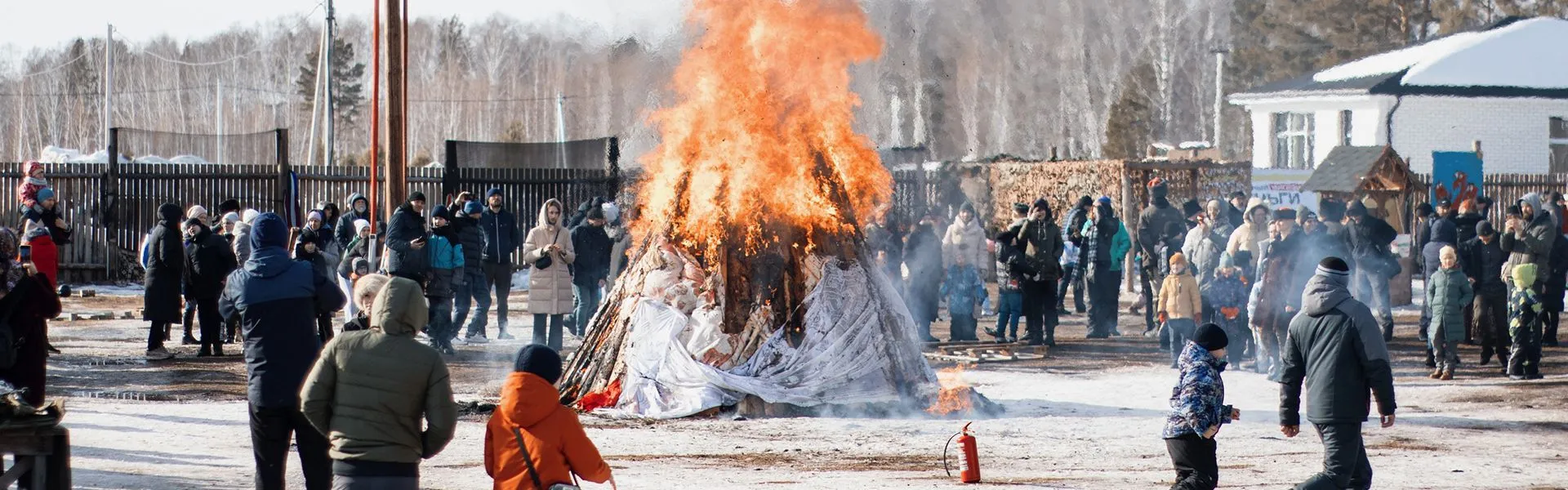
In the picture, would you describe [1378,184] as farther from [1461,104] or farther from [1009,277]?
[1461,104]

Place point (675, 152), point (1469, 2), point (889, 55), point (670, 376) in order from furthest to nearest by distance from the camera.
Answer: point (1469, 2), point (889, 55), point (675, 152), point (670, 376)

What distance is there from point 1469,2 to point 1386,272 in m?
38.6

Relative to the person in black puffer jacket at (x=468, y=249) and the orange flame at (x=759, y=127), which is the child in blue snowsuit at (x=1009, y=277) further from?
the person in black puffer jacket at (x=468, y=249)

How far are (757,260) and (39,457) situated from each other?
238 inches

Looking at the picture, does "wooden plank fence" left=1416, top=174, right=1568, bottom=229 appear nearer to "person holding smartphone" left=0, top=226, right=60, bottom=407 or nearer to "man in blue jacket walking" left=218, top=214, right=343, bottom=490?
"man in blue jacket walking" left=218, top=214, right=343, bottom=490

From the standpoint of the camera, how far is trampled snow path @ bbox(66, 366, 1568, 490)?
9172 mm

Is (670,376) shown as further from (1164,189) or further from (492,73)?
(492,73)

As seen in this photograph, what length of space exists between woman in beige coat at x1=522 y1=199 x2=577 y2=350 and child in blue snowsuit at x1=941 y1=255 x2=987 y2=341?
425 centimetres

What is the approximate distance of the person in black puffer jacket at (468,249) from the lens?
1612 cm

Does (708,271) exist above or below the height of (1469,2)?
below

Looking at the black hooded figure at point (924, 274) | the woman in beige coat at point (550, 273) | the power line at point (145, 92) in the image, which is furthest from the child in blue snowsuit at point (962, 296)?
the power line at point (145, 92)

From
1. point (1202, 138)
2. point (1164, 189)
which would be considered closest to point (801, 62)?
point (1164, 189)

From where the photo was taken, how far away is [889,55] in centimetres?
2008

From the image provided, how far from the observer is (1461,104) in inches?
1291
